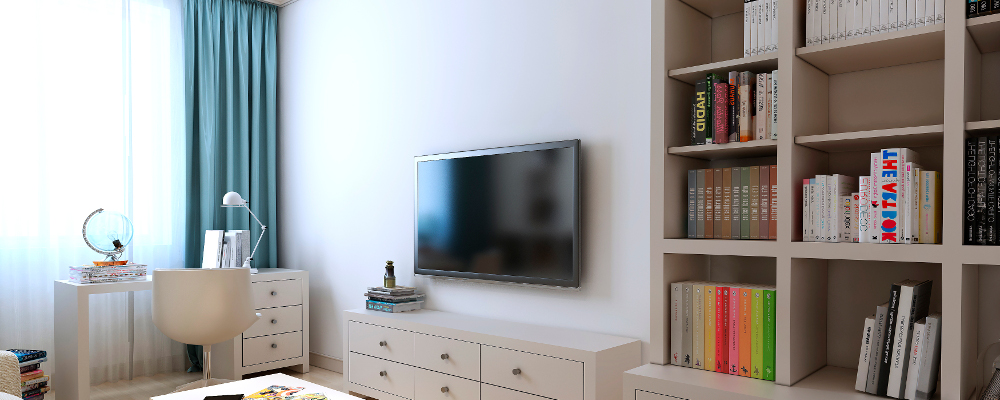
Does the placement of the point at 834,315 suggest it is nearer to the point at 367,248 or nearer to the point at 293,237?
the point at 367,248

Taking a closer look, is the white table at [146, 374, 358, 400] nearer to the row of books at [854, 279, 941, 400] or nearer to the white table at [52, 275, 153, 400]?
the white table at [52, 275, 153, 400]

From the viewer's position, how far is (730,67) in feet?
6.67

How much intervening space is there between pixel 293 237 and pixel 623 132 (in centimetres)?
269

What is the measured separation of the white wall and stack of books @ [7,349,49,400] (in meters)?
1.52

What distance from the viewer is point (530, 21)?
10.3 ft

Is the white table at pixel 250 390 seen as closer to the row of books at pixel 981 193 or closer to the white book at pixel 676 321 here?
the white book at pixel 676 321

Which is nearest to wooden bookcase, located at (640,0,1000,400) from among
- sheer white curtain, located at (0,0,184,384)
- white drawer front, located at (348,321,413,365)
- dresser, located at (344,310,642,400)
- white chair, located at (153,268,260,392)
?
dresser, located at (344,310,642,400)

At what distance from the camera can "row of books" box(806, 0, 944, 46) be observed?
1.71 m

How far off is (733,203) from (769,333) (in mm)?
417

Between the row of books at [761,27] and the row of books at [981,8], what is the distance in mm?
471

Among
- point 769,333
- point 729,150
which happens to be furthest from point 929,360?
point 729,150

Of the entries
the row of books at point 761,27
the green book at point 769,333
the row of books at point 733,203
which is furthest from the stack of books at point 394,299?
the row of books at point 761,27

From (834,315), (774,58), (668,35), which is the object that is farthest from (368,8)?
(834,315)

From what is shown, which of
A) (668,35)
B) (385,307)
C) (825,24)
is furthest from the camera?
(385,307)
